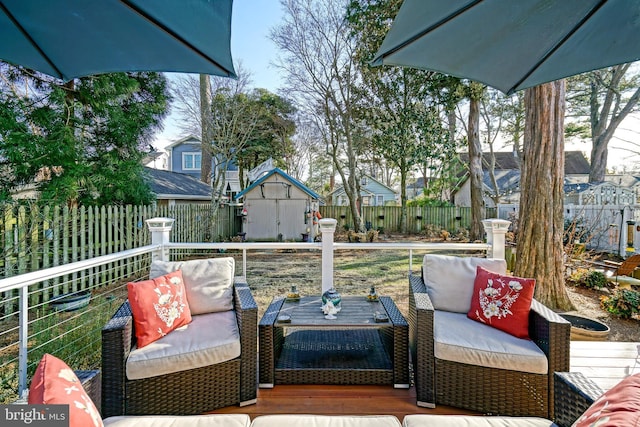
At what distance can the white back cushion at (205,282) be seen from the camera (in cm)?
257

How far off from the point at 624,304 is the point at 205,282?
16.1ft

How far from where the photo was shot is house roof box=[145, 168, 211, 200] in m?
9.70

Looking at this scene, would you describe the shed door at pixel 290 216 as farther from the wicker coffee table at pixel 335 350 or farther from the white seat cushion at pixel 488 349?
the white seat cushion at pixel 488 349

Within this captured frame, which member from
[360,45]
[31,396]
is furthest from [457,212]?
[31,396]

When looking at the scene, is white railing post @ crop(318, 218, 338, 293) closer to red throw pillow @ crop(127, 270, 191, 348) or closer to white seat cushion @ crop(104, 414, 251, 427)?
red throw pillow @ crop(127, 270, 191, 348)

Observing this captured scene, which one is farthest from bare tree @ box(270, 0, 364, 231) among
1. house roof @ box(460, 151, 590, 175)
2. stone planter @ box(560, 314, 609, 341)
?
house roof @ box(460, 151, 590, 175)

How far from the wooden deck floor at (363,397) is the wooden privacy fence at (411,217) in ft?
38.8

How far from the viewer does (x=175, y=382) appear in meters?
2.01

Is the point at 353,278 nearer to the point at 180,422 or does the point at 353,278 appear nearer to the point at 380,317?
the point at 380,317

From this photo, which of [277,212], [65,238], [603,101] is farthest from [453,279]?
[603,101]

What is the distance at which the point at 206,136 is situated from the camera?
33.7ft

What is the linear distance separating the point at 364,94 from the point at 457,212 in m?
6.78

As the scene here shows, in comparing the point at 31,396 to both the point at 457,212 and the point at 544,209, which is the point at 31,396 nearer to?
the point at 544,209

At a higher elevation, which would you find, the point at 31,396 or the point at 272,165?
the point at 272,165
